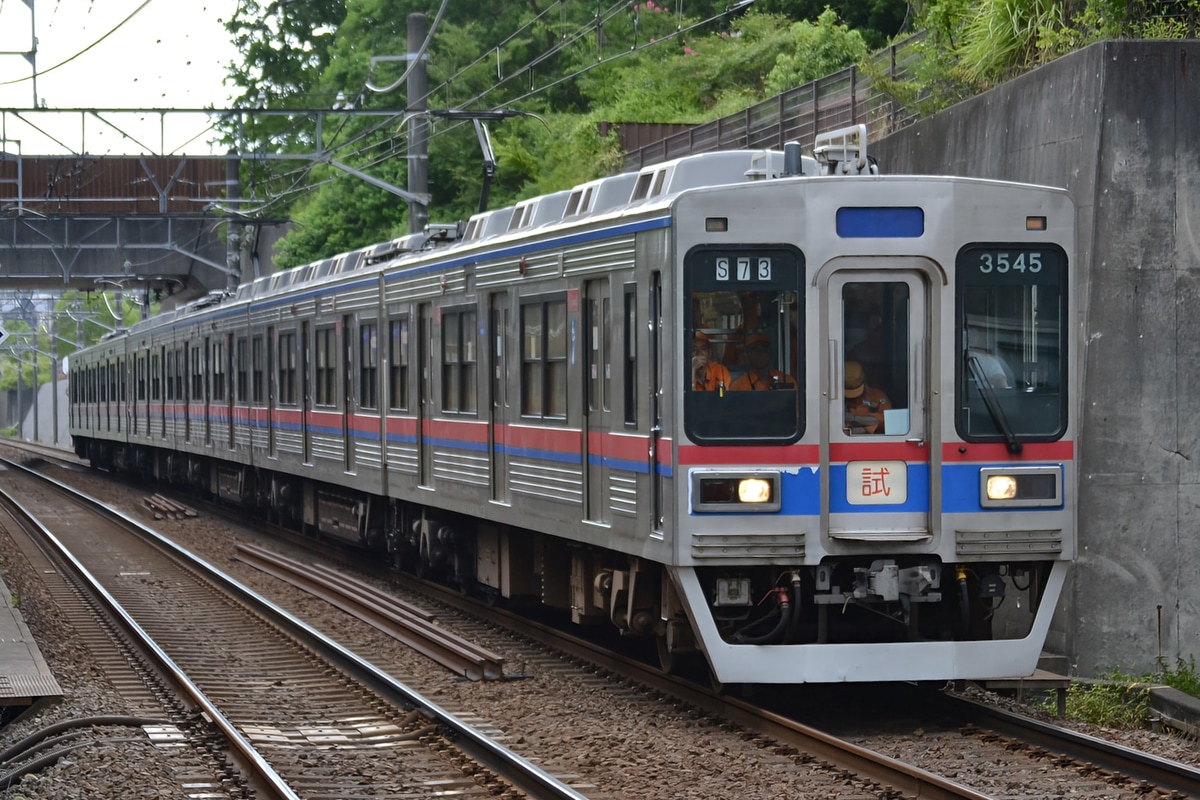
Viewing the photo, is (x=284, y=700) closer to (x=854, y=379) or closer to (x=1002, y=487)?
(x=854, y=379)

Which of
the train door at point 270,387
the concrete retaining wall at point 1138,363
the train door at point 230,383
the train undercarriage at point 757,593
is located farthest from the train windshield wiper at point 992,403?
the train door at point 230,383

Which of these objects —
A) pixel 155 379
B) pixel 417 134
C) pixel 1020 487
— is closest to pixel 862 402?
pixel 1020 487

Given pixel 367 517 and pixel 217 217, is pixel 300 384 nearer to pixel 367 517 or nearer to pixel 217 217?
pixel 367 517

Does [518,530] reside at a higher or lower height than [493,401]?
lower

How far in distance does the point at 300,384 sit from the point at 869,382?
1143 centimetres

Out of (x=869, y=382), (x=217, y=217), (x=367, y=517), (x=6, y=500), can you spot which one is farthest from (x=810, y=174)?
(x=217, y=217)

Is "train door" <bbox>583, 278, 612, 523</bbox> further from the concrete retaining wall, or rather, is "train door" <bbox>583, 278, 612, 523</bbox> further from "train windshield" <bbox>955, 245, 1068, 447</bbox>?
the concrete retaining wall

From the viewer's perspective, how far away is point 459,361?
13.7 m

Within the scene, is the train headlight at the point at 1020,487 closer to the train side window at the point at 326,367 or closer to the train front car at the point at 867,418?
the train front car at the point at 867,418

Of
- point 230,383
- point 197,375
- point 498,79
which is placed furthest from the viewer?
point 498,79

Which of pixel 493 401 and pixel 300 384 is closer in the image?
pixel 493 401

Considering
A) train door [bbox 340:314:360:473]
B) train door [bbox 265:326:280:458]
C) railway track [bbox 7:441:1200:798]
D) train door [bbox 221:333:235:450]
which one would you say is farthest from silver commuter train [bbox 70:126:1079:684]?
train door [bbox 221:333:235:450]

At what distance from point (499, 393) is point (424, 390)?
7.74 ft

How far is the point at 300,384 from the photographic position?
64.6 ft
